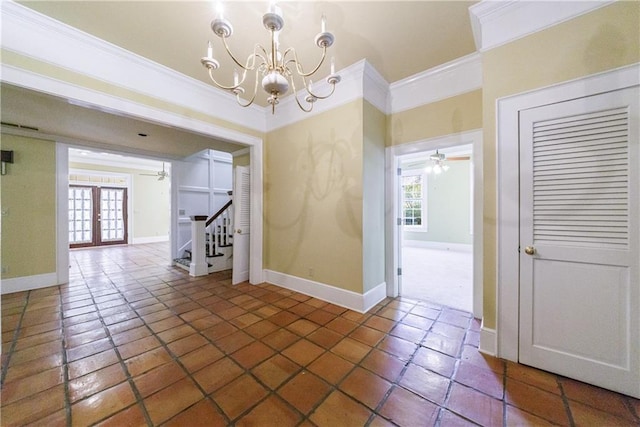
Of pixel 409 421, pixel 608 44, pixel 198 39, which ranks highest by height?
pixel 198 39

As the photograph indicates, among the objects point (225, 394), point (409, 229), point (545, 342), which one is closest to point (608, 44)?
point (545, 342)

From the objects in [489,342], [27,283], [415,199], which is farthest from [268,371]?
[415,199]

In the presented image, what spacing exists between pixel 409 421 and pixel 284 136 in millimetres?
3438

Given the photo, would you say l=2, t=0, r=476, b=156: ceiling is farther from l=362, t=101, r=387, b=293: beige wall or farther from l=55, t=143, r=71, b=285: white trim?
l=55, t=143, r=71, b=285: white trim

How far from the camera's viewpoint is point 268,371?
5.64 ft

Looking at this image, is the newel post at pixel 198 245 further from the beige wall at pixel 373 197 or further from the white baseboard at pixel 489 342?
the white baseboard at pixel 489 342

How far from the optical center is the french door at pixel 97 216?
24.1 ft

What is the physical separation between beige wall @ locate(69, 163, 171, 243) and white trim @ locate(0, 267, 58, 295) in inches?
197

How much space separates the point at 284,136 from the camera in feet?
11.6

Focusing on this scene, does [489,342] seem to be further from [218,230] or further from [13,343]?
[218,230]

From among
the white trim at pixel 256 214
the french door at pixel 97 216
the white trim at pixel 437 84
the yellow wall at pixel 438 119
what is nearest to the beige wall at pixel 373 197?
the yellow wall at pixel 438 119

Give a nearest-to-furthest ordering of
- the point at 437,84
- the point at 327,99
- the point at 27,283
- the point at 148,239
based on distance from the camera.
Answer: the point at 437,84 < the point at 327,99 < the point at 27,283 < the point at 148,239

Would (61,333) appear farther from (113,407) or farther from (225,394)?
(225,394)

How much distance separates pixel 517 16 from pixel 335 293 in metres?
3.13
